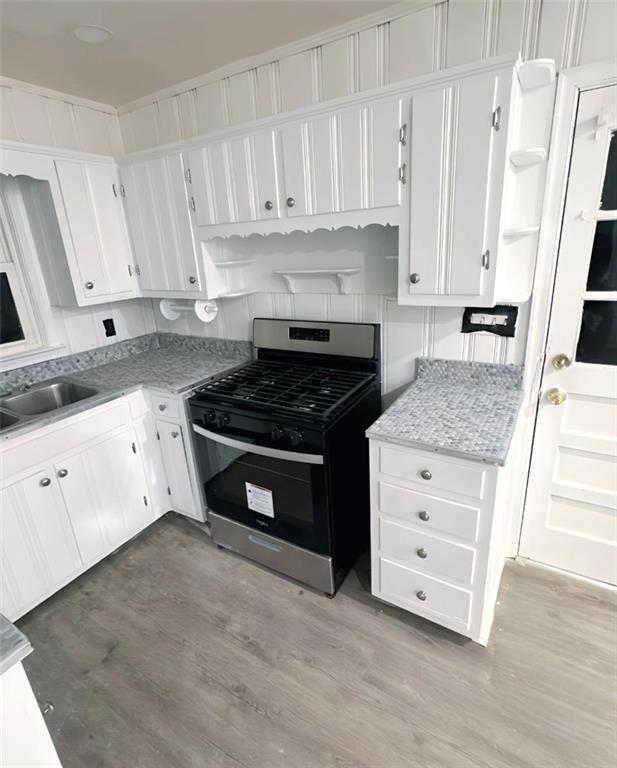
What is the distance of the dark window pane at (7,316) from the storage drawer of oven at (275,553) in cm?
145

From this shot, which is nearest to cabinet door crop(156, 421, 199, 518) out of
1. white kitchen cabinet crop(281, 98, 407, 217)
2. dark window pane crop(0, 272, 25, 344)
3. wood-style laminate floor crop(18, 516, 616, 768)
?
wood-style laminate floor crop(18, 516, 616, 768)

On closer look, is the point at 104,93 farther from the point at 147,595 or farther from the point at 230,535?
the point at 147,595

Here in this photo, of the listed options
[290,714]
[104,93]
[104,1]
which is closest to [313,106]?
[104,1]

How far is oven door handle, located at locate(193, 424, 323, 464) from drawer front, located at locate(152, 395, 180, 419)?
162 millimetres

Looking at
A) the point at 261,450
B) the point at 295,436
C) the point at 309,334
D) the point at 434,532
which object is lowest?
the point at 434,532

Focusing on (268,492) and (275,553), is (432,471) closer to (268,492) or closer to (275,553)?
(268,492)

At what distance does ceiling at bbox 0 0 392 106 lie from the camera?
1.55 meters

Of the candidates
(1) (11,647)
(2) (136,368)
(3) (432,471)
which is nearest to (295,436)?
(3) (432,471)

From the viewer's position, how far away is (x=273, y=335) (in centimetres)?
239

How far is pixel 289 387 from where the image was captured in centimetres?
200

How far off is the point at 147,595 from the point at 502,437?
1.79 m

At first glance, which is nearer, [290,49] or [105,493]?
[290,49]

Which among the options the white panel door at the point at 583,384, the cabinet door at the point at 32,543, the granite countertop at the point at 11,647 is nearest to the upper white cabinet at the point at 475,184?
the white panel door at the point at 583,384

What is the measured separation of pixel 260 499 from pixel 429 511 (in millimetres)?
802
